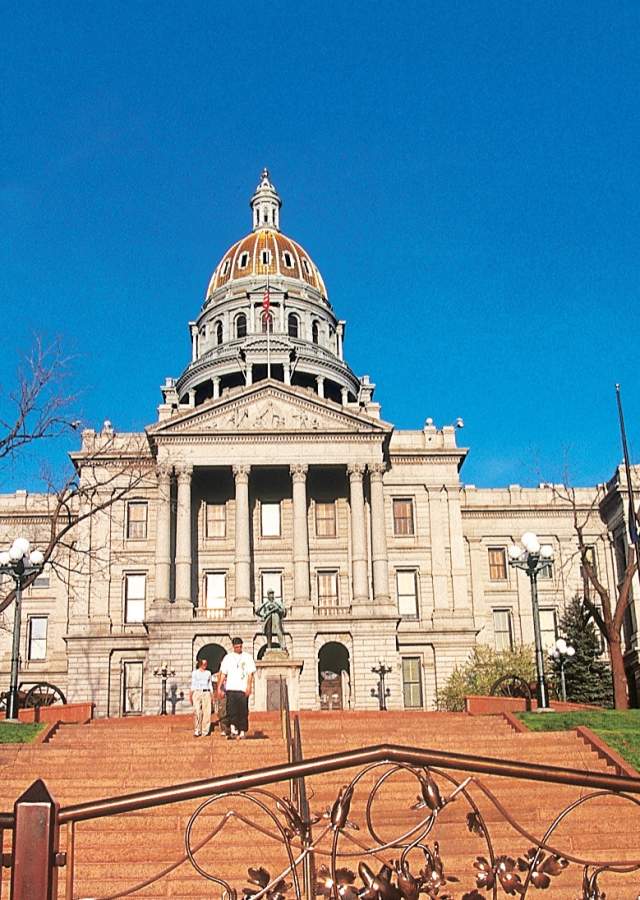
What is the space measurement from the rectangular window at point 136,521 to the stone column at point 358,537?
10.7 metres

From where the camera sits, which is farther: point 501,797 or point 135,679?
point 135,679

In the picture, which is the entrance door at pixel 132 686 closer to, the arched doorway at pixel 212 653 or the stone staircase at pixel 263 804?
the arched doorway at pixel 212 653

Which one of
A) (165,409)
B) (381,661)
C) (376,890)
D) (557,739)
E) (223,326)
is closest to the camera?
(376,890)

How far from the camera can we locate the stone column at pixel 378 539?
172ft

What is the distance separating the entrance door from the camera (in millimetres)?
52675

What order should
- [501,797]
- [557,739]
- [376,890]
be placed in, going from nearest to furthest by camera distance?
1. [376,890]
2. [501,797]
3. [557,739]

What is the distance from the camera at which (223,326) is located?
7788cm

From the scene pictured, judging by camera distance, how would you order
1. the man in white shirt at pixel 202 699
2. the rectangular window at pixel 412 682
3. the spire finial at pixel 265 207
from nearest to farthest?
the man in white shirt at pixel 202 699 < the rectangular window at pixel 412 682 < the spire finial at pixel 265 207

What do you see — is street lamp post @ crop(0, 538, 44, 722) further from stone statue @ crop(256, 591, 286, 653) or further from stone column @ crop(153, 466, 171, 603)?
stone column @ crop(153, 466, 171, 603)

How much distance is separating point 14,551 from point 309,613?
27.9 metres

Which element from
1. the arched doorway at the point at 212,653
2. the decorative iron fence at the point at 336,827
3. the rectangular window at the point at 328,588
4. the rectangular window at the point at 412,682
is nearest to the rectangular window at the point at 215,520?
the rectangular window at the point at 328,588

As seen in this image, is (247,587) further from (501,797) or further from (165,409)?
(501,797)

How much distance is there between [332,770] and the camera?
211 inches

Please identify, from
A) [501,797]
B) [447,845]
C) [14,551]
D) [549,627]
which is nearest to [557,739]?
[501,797]
